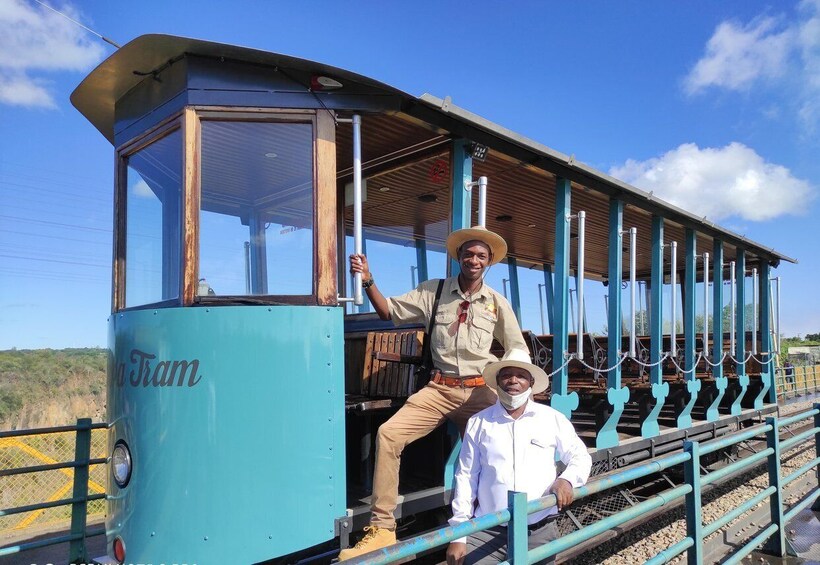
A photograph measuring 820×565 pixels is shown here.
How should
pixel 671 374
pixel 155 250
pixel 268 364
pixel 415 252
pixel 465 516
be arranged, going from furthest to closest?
pixel 671 374 < pixel 415 252 < pixel 155 250 < pixel 268 364 < pixel 465 516

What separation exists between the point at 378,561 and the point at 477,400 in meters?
1.87

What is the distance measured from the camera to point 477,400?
3463 millimetres

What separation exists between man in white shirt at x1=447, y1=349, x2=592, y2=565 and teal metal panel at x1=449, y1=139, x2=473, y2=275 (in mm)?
1421

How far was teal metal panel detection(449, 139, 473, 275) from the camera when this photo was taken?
13.1 ft

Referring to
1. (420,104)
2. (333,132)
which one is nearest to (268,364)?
(333,132)

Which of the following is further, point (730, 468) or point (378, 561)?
point (730, 468)

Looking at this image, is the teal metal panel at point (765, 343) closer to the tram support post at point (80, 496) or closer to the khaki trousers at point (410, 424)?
the khaki trousers at point (410, 424)

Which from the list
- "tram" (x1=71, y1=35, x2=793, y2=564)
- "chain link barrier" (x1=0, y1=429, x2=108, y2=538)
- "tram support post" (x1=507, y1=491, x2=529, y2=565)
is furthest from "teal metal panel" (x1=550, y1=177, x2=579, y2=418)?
"chain link barrier" (x1=0, y1=429, x2=108, y2=538)

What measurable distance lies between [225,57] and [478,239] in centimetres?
159

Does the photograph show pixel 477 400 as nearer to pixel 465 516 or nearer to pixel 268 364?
pixel 465 516

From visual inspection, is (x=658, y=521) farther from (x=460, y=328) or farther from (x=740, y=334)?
(x=460, y=328)

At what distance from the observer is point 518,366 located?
2709 millimetres

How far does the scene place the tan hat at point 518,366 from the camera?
2.71 metres

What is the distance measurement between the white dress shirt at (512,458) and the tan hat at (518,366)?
0.16 meters
